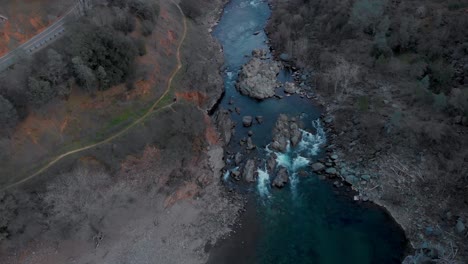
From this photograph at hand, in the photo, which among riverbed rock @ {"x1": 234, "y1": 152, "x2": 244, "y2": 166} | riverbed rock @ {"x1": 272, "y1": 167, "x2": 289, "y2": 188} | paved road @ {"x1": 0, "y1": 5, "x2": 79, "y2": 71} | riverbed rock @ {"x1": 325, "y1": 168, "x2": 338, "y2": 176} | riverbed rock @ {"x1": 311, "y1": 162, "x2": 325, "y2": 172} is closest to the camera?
paved road @ {"x1": 0, "y1": 5, "x2": 79, "y2": 71}

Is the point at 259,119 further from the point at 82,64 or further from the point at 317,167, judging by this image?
the point at 82,64

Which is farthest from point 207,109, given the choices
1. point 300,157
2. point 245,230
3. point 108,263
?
point 108,263

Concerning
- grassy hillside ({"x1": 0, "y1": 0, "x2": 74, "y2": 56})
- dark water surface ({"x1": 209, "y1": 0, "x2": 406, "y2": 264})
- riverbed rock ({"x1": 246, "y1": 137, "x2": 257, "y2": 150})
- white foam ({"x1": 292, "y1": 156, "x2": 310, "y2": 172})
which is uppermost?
grassy hillside ({"x1": 0, "y1": 0, "x2": 74, "y2": 56})

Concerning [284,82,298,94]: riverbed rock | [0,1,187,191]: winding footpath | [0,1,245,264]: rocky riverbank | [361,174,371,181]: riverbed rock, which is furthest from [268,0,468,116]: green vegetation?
[0,1,245,264]: rocky riverbank

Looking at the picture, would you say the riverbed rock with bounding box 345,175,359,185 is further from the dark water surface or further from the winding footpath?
the winding footpath

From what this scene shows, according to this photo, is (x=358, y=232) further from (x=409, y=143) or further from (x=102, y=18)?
(x=102, y=18)
